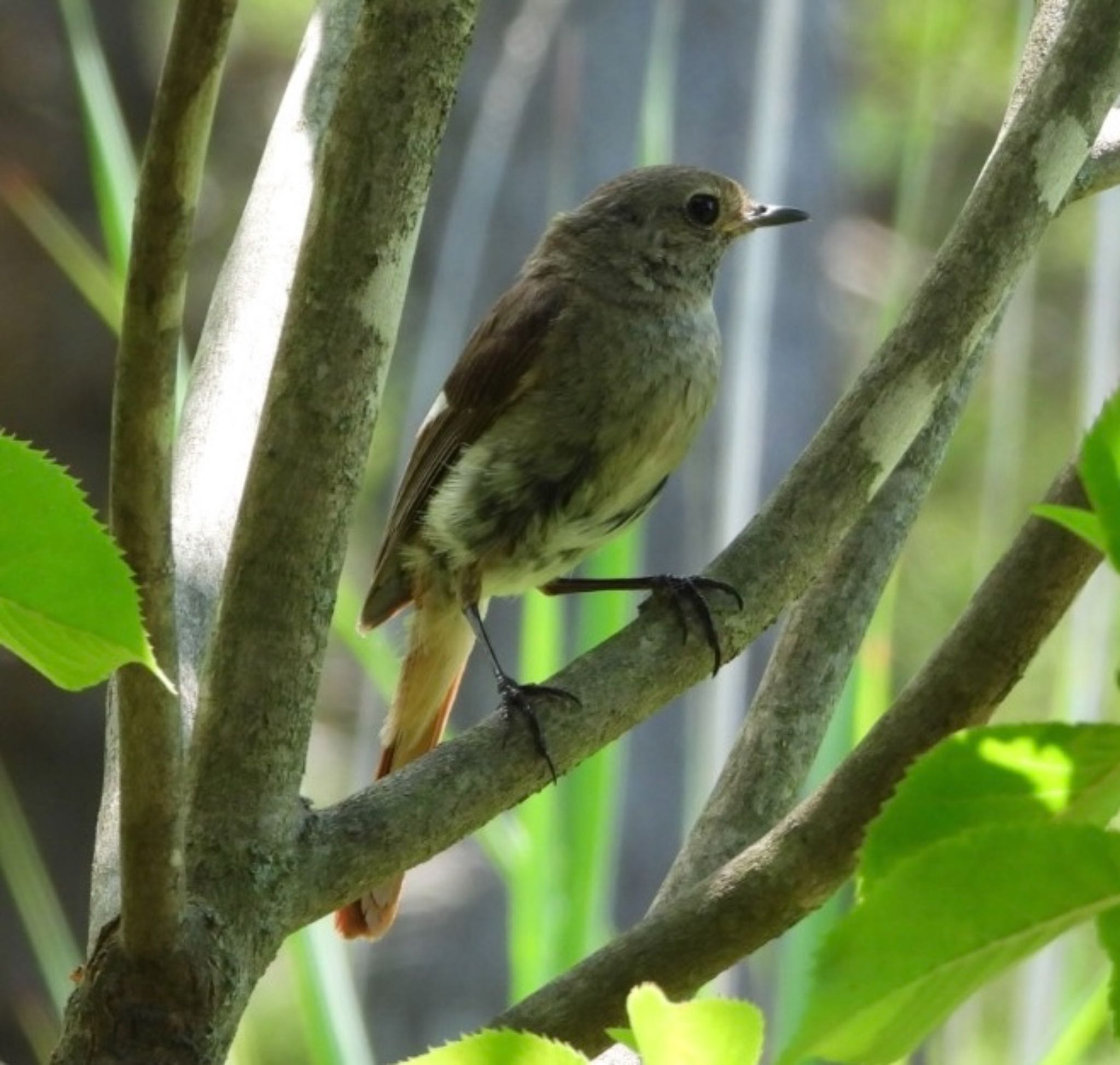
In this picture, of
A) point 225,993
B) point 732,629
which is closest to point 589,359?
point 732,629

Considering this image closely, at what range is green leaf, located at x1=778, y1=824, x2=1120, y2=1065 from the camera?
2.73 ft

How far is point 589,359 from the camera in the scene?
3301mm

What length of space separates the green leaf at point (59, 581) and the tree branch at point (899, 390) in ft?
3.13

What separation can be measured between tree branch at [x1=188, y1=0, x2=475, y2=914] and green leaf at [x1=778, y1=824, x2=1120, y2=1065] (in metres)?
0.95

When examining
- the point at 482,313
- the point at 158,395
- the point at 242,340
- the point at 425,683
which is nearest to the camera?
the point at 158,395

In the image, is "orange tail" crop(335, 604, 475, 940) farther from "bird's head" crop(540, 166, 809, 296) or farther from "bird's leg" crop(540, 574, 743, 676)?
"bird's leg" crop(540, 574, 743, 676)

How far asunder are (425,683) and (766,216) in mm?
1167

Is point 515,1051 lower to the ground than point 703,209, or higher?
lower

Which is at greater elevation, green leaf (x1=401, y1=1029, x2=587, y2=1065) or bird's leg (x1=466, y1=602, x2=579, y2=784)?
bird's leg (x1=466, y1=602, x2=579, y2=784)

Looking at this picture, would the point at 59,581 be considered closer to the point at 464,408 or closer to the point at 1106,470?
the point at 1106,470

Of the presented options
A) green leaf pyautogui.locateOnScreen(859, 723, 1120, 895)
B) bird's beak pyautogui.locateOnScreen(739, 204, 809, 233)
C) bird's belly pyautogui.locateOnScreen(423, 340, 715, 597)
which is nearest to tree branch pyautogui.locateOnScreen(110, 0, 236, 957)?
green leaf pyautogui.locateOnScreen(859, 723, 1120, 895)

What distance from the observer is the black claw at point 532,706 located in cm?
190

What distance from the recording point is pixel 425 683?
3.50m

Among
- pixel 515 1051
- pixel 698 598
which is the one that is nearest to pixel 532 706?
pixel 698 598
